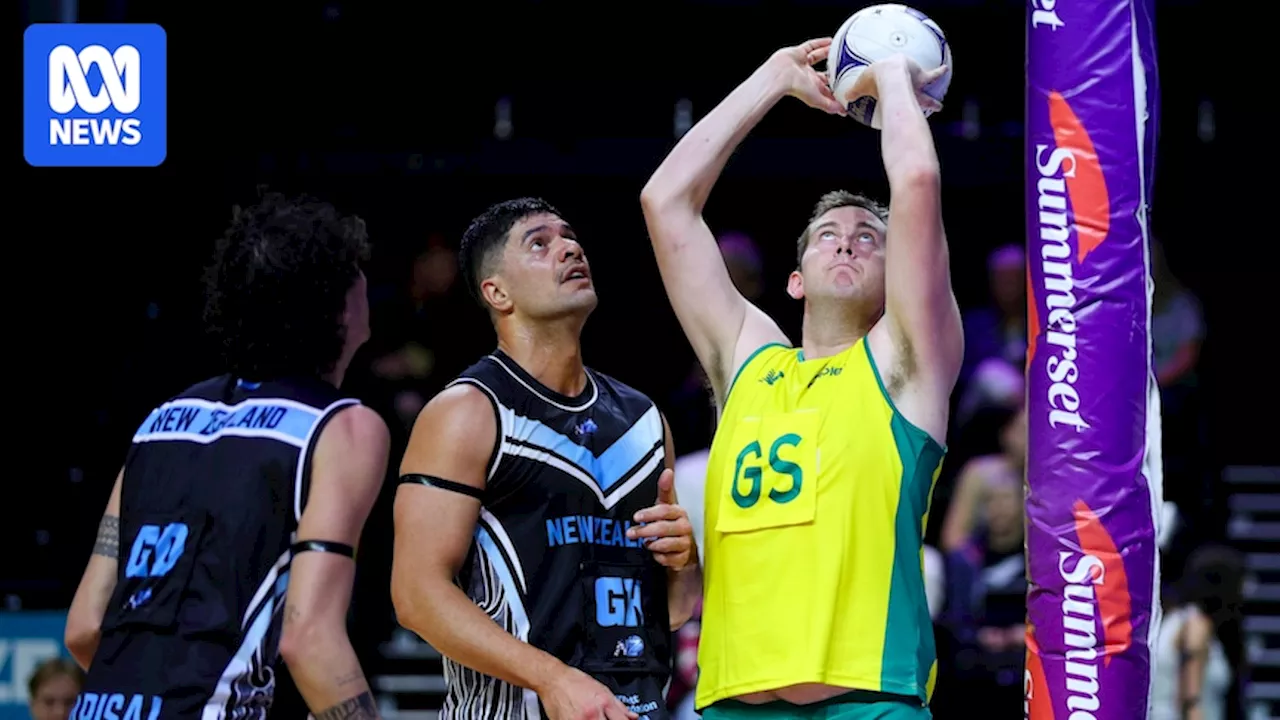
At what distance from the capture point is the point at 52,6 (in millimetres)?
9750

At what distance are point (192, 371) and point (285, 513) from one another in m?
5.58

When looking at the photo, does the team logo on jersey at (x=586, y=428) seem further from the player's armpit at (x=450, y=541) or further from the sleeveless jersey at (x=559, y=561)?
the player's armpit at (x=450, y=541)

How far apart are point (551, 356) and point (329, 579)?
3.16 ft

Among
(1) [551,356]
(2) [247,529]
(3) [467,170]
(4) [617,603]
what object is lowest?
(4) [617,603]

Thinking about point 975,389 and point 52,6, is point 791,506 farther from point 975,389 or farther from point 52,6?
point 52,6

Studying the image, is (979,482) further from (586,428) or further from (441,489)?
(441,489)

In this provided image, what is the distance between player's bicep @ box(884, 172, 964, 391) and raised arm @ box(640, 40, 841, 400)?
0.58m

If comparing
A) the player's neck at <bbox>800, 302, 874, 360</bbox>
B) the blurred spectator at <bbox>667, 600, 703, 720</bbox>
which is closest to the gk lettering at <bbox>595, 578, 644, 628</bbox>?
the player's neck at <bbox>800, 302, 874, 360</bbox>

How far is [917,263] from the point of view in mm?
4172

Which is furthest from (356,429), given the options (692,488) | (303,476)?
(692,488)

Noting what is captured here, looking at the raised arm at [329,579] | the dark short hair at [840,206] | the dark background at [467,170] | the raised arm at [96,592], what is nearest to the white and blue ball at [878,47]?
the dark short hair at [840,206]

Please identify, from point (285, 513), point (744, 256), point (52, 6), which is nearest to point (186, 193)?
point (52, 6)

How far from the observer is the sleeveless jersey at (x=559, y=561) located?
4395 mm

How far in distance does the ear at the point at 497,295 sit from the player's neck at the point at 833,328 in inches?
33.4
